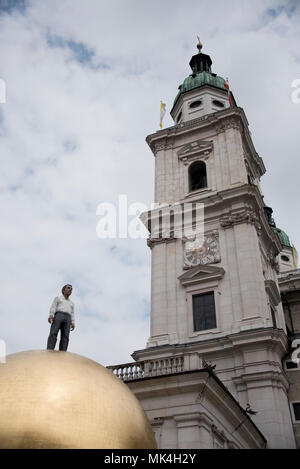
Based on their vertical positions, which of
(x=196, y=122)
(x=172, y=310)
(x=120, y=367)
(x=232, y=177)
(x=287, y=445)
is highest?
(x=196, y=122)

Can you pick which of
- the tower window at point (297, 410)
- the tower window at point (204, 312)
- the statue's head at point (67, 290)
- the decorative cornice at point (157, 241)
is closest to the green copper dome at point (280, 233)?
the decorative cornice at point (157, 241)

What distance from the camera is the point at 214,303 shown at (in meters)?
25.8

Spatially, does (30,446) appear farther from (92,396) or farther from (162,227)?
(162,227)

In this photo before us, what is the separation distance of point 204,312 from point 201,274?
2228 millimetres

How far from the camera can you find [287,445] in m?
20.6

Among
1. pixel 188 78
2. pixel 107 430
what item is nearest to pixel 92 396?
pixel 107 430

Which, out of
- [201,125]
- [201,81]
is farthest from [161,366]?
[201,81]

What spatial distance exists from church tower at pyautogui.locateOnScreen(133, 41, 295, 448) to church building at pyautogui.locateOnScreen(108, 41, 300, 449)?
0.20 feet

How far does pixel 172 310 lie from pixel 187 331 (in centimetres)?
162

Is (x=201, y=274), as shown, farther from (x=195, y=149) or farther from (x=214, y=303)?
(x=195, y=149)

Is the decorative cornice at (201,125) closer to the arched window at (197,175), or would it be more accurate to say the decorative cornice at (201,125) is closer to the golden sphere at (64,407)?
the arched window at (197,175)

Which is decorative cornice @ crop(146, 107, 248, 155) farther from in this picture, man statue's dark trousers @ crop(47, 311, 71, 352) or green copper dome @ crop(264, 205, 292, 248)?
green copper dome @ crop(264, 205, 292, 248)

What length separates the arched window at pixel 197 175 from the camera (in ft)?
106

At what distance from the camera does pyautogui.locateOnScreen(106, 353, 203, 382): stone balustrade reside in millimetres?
15789
